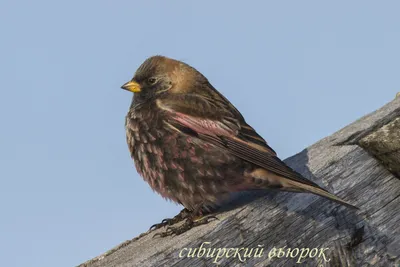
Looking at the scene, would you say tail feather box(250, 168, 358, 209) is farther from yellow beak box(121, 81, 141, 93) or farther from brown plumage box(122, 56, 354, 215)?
yellow beak box(121, 81, 141, 93)

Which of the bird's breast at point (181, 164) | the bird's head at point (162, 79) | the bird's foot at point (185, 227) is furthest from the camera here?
the bird's head at point (162, 79)

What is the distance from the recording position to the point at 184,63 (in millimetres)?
6965

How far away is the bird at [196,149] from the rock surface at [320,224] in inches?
16.0

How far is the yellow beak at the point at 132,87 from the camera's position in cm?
701

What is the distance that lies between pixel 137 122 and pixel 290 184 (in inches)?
79.5

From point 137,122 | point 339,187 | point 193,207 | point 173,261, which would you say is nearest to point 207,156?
point 193,207

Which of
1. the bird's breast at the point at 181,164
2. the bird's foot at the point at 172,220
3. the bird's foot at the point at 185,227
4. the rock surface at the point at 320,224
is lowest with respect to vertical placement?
the rock surface at the point at 320,224

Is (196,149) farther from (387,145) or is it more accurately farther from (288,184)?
(387,145)

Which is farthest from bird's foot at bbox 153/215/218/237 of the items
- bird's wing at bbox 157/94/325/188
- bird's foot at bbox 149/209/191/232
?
bird's wing at bbox 157/94/325/188

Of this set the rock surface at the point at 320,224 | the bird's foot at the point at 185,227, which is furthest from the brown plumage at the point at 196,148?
the bird's foot at the point at 185,227

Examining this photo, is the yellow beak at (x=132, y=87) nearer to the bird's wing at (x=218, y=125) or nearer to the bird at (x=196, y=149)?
the bird at (x=196, y=149)

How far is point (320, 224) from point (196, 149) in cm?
→ 173

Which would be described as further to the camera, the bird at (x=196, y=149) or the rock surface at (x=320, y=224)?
the bird at (x=196, y=149)

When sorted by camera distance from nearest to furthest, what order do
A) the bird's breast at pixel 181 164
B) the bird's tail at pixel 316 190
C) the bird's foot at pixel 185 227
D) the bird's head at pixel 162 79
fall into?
the bird's tail at pixel 316 190, the bird's foot at pixel 185 227, the bird's breast at pixel 181 164, the bird's head at pixel 162 79
